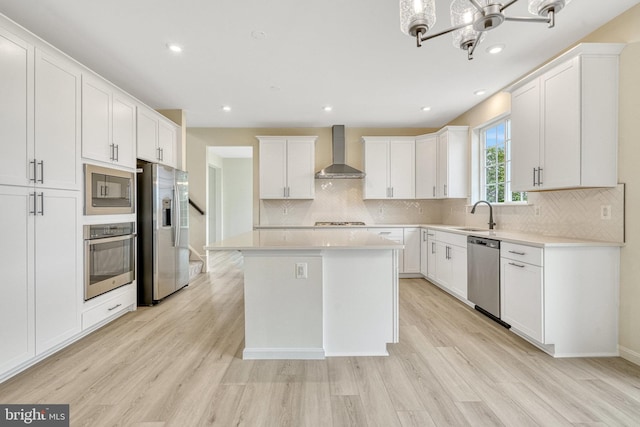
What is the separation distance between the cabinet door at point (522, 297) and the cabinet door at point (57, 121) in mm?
3916

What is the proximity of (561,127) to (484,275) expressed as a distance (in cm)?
154

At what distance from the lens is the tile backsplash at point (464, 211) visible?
235 centimetres

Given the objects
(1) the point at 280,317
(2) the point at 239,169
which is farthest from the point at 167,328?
(2) the point at 239,169

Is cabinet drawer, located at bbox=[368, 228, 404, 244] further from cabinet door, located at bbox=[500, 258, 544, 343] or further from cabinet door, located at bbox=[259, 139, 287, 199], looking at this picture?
cabinet door, located at bbox=[500, 258, 544, 343]

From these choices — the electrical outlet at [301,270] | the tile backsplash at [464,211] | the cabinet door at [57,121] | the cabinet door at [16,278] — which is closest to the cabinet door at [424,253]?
the tile backsplash at [464,211]

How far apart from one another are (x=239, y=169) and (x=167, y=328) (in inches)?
243

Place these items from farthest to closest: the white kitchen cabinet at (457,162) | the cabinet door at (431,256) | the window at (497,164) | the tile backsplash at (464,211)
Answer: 1. the white kitchen cabinet at (457,162)
2. the cabinet door at (431,256)
3. the window at (497,164)
4. the tile backsplash at (464,211)

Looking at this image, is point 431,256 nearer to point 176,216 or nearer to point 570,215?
point 570,215

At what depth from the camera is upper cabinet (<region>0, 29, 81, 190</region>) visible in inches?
74.0

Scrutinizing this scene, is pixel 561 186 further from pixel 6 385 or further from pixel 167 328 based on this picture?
pixel 6 385

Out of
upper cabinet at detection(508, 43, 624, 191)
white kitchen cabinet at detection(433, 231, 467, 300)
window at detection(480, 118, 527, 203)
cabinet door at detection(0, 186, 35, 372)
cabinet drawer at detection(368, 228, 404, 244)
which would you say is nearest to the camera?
cabinet door at detection(0, 186, 35, 372)

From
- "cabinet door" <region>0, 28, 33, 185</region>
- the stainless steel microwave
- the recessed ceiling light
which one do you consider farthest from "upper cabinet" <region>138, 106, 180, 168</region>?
the recessed ceiling light

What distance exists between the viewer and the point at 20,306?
6.36 feet

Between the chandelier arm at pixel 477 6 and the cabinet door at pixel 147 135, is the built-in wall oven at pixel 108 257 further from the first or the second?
the chandelier arm at pixel 477 6
